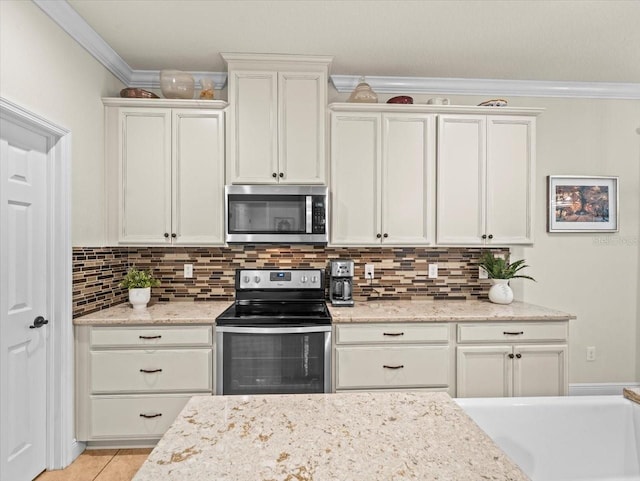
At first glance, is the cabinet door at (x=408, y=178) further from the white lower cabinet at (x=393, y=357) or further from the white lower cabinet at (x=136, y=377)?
the white lower cabinet at (x=136, y=377)

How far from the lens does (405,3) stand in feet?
7.01

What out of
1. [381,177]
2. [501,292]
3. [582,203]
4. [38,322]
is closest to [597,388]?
[501,292]

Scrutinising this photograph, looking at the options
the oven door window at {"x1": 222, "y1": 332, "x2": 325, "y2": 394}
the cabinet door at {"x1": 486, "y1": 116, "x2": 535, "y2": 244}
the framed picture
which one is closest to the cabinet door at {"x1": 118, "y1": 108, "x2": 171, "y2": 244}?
the oven door window at {"x1": 222, "y1": 332, "x2": 325, "y2": 394}

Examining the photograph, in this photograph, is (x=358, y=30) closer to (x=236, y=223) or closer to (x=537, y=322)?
(x=236, y=223)

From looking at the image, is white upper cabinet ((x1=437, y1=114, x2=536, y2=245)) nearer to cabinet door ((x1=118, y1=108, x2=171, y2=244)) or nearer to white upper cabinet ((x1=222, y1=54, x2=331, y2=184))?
white upper cabinet ((x1=222, y1=54, x2=331, y2=184))

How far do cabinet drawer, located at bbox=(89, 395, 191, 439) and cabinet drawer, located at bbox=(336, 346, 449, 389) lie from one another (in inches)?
Result: 43.5

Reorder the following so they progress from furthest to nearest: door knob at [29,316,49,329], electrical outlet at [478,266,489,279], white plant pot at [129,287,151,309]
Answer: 1. electrical outlet at [478,266,489,279]
2. white plant pot at [129,287,151,309]
3. door knob at [29,316,49,329]

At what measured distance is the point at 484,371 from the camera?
2.53 m

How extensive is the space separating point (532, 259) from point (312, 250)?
1.94 meters

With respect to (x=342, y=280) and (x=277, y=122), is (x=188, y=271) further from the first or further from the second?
(x=277, y=122)

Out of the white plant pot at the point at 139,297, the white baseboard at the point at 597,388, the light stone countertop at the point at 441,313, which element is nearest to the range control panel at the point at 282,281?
the light stone countertop at the point at 441,313

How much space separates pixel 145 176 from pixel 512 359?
2.93 m

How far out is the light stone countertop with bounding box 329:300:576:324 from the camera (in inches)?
98.2

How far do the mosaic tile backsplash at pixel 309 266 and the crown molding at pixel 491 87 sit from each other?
1364mm
